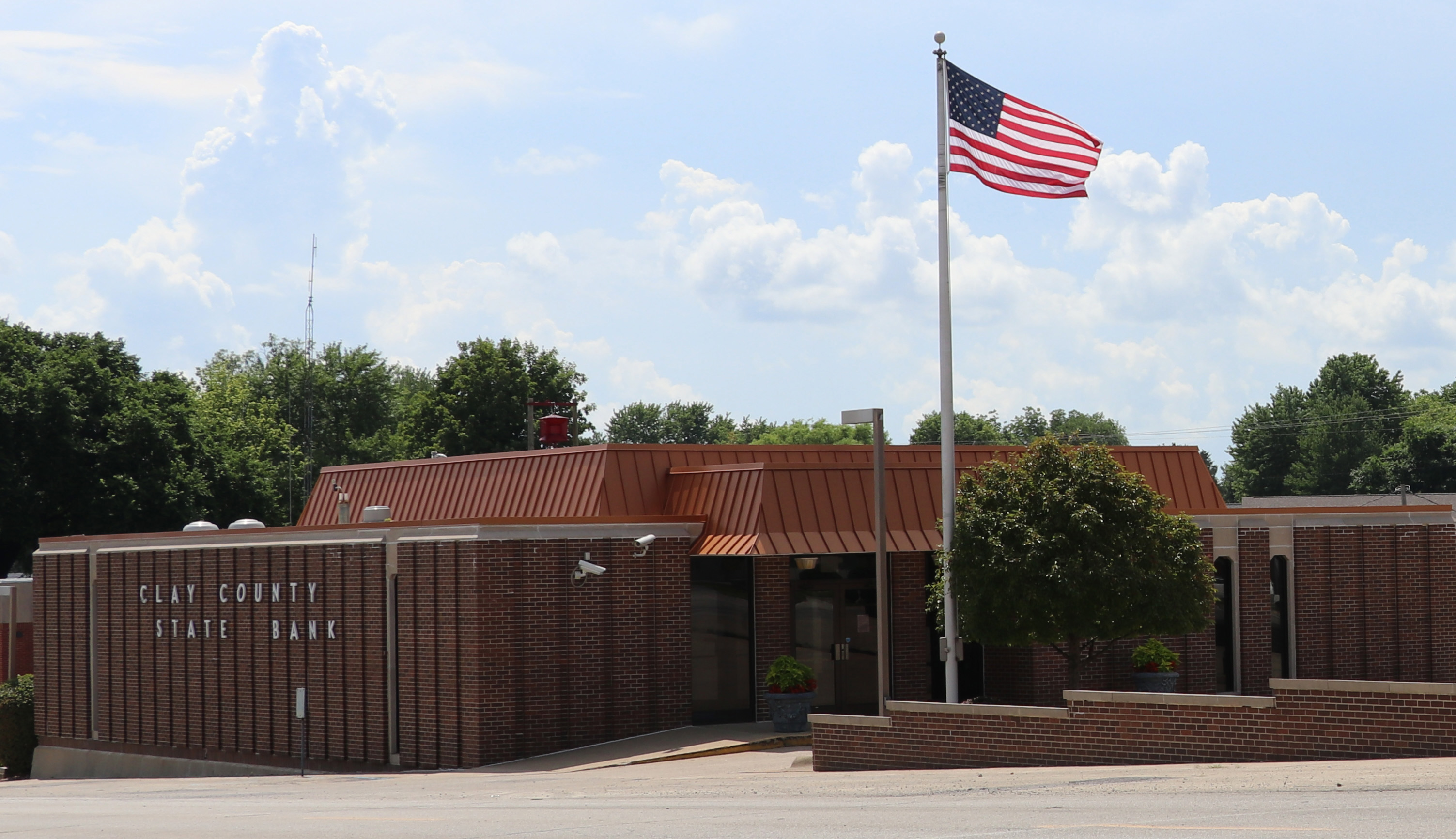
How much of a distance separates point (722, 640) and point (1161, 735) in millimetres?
9768

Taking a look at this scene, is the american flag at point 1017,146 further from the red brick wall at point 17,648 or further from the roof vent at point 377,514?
the red brick wall at point 17,648

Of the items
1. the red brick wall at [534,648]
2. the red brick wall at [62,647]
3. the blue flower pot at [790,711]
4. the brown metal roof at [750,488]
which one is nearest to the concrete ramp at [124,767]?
the red brick wall at [62,647]

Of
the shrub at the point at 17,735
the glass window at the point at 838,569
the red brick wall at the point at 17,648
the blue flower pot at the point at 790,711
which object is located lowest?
the shrub at the point at 17,735

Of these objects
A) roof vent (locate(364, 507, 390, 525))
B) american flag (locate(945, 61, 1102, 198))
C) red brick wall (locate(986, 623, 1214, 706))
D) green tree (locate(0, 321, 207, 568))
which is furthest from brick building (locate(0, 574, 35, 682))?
american flag (locate(945, 61, 1102, 198))

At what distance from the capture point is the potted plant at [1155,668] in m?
27.5

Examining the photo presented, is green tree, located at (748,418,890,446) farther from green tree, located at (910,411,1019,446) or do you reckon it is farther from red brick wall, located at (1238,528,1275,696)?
red brick wall, located at (1238,528,1275,696)

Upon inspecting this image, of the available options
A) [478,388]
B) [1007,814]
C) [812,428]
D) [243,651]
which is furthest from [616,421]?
[1007,814]

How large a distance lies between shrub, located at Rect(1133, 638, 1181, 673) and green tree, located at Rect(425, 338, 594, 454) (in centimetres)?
5098

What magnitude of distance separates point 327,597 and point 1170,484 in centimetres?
1659

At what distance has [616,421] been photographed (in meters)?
146

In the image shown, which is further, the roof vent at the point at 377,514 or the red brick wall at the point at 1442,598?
the red brick wall at the point at 1442,598

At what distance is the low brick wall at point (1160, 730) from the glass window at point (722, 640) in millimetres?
5004

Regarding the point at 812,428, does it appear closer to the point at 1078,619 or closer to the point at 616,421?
the point at 616,421

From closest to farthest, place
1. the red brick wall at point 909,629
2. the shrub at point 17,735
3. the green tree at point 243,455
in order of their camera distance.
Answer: the red brick wall at point 909,629 → the shrub at point 17,735 → the green tree at point 243,455
